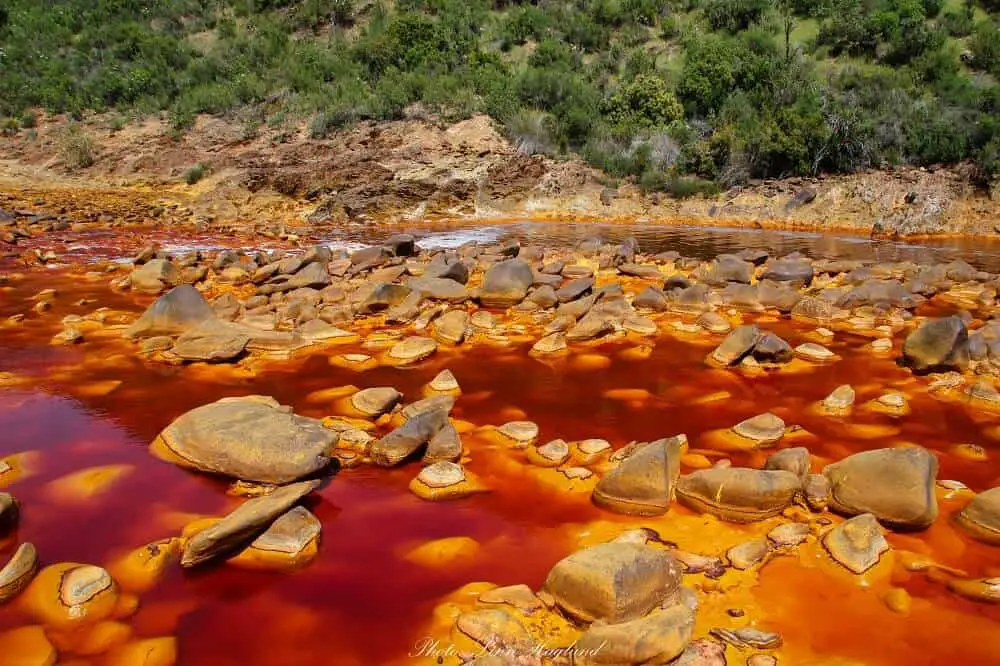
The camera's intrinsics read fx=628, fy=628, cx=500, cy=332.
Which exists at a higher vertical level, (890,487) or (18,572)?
(18,572)

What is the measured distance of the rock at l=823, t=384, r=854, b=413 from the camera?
4082mm

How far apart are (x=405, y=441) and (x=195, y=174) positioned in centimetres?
2013

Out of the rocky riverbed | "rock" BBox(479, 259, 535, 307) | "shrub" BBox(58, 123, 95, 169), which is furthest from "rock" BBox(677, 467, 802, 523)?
"shrub" BBox(58, 123, 95, 169)

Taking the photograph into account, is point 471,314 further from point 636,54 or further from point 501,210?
point 636,54

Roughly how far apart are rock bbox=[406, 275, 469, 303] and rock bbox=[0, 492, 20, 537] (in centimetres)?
434

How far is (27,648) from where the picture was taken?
202 centimetres

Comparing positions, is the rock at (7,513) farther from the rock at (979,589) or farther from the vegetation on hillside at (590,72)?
the vegetation on hillside at (590,72)

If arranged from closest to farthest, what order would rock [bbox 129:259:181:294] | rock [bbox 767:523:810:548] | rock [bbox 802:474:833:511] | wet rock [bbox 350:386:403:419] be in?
1. rock [bbox 767:523:810:548]
2. rock [bbox 802:474:833:511]
3. wet rock [bbox 350:386:403:419]
4. rock [bbox 129:259:181:294]

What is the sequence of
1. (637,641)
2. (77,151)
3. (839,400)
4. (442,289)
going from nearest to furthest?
(637,641)
(839,400)
(442,289)
(77,151)

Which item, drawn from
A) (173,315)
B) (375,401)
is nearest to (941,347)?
(375,401)

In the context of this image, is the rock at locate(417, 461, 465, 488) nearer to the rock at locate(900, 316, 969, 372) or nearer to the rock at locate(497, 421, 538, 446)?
the rock at locate(497, 421, 538, 446)

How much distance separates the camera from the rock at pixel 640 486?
2.91 metres

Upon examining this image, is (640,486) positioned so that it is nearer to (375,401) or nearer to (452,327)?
(375,401)

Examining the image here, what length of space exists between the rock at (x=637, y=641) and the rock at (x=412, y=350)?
3.27 metres
